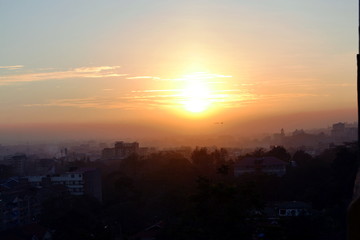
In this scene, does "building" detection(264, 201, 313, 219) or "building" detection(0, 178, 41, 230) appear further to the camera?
"building" detection(0, 178, 41, 230)

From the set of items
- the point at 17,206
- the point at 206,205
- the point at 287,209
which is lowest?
the point at 17,206

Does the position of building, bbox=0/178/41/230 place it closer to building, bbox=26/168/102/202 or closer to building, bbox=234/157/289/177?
building, bbox=26/168/102/202

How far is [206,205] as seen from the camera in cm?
779

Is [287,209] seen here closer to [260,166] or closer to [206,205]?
[206,205]

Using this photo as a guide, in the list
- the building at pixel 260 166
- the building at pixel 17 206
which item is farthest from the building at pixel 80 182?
the building at pixel 260 166

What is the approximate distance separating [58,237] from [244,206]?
1255 centimetres

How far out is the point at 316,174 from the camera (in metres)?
27.7

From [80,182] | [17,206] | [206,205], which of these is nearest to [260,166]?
[80,182]

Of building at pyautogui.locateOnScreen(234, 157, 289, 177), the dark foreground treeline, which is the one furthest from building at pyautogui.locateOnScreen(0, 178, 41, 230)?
building at pyautogui.locateOnScreen(234, 157, 289, 177)

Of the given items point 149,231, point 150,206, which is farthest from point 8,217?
point 149,231

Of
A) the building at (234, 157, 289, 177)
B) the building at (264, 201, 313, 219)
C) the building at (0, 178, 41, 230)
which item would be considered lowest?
the building at (0, 178, 41, 230)

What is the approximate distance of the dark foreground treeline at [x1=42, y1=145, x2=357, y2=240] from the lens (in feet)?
25.3

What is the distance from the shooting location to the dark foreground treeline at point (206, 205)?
7.71 meters

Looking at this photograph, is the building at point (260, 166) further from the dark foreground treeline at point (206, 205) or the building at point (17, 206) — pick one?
the building at point (17, 206)
